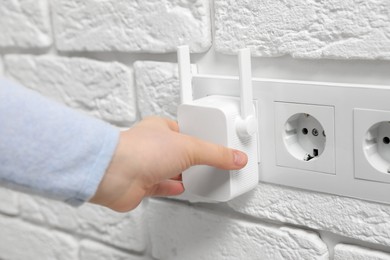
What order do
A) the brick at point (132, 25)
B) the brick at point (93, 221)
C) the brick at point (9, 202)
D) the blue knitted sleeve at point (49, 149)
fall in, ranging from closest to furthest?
the blue knitted sleeve at point (49, 149), the brick at point (132, 25), the brick at point (93, 221), the brick at point (9, 202)

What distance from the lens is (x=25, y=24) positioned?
2.30 feet

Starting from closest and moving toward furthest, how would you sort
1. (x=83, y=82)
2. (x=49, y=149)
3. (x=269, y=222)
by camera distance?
(x=49, y=149) → (x=269, y=222) → (x=83, y=82)

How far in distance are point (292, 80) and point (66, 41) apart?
270 millimetres

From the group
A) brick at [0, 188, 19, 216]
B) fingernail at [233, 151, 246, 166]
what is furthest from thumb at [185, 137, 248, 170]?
brick at [0, 188, 19, 216]

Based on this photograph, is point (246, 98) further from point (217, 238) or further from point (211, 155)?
point (217, 238)

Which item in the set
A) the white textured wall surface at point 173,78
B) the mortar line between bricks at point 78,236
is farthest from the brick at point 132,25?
the mortar line between bricks at point 78,236

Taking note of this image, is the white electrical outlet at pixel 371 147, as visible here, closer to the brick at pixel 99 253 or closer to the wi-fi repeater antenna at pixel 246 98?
the wi-fi repeater antenna at pixel 246 98

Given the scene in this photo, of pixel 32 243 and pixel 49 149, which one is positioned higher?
pixel 49 149

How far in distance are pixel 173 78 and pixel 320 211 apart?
0.18 m

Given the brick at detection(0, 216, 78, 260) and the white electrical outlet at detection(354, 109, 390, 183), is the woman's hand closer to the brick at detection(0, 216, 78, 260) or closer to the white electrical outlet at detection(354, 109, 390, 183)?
the white electrical outlet at detection(354, 109, 390, 183)

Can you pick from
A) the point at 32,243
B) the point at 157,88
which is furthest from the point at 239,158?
the point at 32,243

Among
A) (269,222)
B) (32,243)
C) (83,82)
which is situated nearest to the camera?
(269,222)

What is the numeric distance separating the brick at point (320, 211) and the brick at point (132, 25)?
138 millimetres

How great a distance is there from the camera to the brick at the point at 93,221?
26.1 inches
